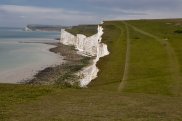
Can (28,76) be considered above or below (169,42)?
below

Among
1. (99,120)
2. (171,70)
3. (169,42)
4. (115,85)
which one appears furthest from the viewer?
(169,42)

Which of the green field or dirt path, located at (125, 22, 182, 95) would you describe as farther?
dirt path, located at (125, 22, 182, 95)

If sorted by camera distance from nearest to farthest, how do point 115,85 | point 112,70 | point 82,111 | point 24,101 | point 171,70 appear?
point 82,111
point 24,101
point 115,85
point 171,70
point 112,70

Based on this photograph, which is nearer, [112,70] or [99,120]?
[99,120]

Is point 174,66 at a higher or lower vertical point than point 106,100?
lower

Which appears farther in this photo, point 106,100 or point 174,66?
point 174,66

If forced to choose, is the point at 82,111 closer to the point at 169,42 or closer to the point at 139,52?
the point at 139,52

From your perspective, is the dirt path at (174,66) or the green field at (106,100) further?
the dirt path at (174,66)

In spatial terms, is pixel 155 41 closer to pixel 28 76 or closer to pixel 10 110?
pixel 28 76

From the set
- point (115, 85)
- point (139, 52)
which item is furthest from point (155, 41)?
point (115, 85)

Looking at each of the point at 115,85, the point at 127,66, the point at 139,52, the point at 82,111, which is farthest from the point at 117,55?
the point at 82,111
